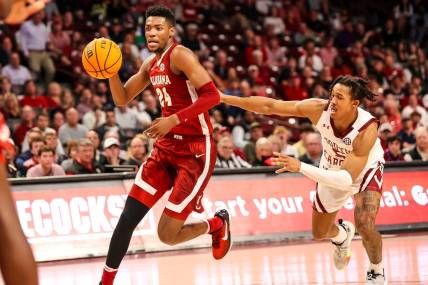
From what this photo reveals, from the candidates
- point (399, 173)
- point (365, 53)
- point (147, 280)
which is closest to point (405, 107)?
point (365, 53)

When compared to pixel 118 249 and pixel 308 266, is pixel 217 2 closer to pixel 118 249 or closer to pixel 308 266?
pixel 308 266

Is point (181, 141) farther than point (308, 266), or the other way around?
point (308, 266)

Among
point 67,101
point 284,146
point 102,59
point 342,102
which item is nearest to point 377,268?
point 342,102

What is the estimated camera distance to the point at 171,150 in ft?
24.8

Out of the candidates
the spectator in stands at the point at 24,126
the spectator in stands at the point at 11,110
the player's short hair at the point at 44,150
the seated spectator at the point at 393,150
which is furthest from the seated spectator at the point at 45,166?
the seated spectator at the point at 393,150

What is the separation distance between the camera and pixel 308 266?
9.62 m

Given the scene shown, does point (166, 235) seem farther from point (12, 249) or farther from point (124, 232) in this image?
point (12, 249)

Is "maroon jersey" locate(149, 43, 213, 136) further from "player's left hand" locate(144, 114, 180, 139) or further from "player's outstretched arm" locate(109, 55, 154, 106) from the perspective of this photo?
"player's left hand" locate(144, 114, 180, 139)

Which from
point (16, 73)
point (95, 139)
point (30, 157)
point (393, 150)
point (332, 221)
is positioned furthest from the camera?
point (16, 73)

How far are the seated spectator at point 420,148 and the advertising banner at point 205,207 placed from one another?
1095mm

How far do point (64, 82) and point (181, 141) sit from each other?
10.1m

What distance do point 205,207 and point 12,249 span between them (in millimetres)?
8272

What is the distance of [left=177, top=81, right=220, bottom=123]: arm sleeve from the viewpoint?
713 cm

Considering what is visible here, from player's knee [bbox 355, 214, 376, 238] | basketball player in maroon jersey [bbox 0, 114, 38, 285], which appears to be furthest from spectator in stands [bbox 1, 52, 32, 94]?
basketball player in maroon jersey [bbox 0, 114, 38, 285]
